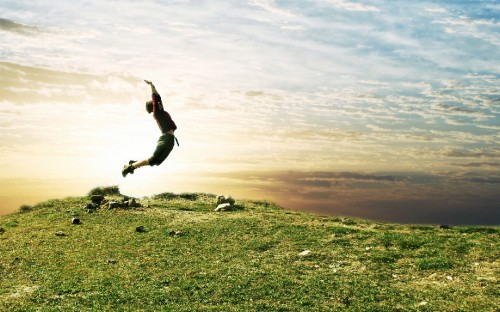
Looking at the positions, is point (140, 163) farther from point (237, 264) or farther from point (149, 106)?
point (237, 264)

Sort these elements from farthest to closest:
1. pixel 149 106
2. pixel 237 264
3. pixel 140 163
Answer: pixel 237 264 → pixel 140 163 → pixel 149 106

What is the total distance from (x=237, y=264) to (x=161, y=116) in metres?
7.74

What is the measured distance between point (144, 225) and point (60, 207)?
420 inches

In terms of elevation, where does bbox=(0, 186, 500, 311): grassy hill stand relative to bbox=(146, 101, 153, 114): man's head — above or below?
below

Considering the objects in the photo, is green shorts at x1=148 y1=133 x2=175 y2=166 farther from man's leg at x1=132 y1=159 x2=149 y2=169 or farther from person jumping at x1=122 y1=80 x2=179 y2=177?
man's leg at x1=132 y1=159 x2=149 y2=169

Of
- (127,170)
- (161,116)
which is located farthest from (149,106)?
(127,170)

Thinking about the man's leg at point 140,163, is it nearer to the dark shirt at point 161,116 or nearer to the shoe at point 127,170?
the shoe at point 127,170

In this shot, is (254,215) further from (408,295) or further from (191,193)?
(408,295)

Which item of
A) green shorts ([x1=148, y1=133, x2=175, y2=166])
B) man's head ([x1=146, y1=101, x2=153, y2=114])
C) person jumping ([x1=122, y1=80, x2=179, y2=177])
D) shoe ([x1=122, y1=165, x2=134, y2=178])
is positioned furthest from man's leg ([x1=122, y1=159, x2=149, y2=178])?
man's head ([x1=146, y1=101, x2=153, y2=114])

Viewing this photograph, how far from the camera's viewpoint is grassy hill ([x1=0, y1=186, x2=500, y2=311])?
55.5 feet

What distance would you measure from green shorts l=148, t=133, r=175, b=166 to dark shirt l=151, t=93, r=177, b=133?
296 mm

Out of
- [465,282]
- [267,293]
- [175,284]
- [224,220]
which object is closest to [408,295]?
[465,282]

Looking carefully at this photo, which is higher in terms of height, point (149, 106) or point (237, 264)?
point (149, 106)

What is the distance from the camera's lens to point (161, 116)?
18812 mm
